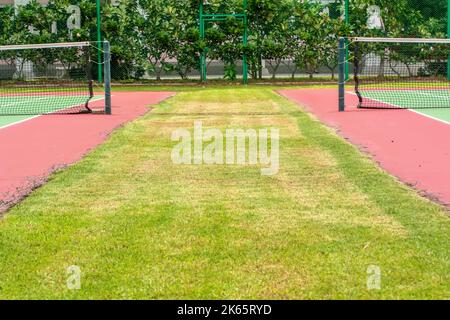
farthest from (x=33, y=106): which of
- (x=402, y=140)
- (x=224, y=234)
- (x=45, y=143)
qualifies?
(x=224, y=234)

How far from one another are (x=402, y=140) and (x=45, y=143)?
6.15 m

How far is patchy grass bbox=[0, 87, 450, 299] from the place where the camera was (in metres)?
6.07

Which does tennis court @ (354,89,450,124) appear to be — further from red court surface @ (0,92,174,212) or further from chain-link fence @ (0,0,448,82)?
chain-link fence @ (0,0,448,82)

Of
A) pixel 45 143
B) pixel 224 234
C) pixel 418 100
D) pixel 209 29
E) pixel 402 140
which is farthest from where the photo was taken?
pixel 209 29

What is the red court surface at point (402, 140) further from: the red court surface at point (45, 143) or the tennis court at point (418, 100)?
the red court surface at point (45, 143)

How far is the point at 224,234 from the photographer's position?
760cm

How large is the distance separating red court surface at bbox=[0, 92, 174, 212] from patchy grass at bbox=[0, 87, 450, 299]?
0.41m

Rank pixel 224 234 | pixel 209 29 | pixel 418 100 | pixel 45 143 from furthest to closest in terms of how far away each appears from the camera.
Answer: pixel 209 29 < pixel 418 100 < pixel 45 143 < pixel 224 234

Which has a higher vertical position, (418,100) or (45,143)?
(418,100)

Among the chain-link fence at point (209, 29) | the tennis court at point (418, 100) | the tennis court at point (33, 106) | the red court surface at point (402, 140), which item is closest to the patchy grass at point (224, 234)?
the red court surface at point (402, 140)

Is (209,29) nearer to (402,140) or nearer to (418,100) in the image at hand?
(418,100)

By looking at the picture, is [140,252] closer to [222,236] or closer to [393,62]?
[222,236]

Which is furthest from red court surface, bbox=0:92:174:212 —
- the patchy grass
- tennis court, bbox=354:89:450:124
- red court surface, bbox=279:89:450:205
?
tennis court, bbox=354:89:450:124
